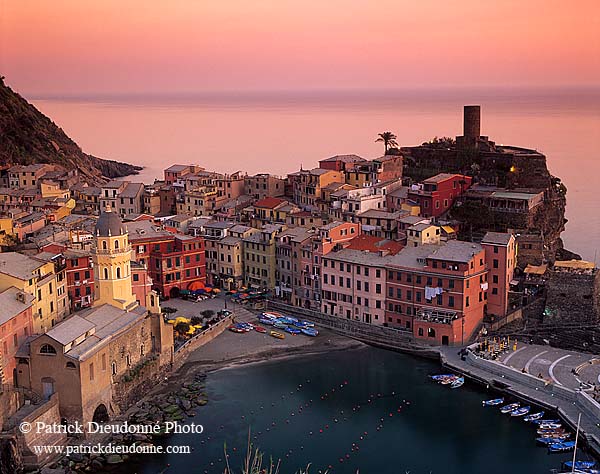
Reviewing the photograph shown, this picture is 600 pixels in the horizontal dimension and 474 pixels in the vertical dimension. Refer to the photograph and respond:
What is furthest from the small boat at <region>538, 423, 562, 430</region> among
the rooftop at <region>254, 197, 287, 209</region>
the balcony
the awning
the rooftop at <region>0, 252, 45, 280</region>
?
the rooftop at <region>254, 197, 287, 209</region>

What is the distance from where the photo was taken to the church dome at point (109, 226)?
40031mm

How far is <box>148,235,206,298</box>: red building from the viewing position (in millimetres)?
53719

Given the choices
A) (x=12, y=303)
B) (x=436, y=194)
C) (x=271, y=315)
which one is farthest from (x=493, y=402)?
(x=436, y=194)

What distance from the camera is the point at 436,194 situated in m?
59.0

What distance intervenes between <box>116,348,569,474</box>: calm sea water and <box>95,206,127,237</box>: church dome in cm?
887

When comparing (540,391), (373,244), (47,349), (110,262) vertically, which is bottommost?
(540,391)

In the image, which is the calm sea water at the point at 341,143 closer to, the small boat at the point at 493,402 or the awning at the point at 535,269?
the awning at the point at 535,269

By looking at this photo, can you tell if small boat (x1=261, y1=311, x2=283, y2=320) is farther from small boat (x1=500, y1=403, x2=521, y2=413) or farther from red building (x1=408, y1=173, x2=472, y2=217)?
small boat (x1=500, y1=403, x2=521, y2=413)

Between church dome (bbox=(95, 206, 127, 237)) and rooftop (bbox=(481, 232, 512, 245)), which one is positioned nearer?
church dome (bbox=(95, 206, 127, 237))

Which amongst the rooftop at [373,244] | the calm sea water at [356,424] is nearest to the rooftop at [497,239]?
the rooftop at [373,244]

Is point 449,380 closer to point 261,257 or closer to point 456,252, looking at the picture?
point 456,252

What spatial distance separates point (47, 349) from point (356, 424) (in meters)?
14.0

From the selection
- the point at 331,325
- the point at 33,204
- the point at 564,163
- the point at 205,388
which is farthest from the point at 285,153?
the point at 205,388

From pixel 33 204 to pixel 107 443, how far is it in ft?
120
